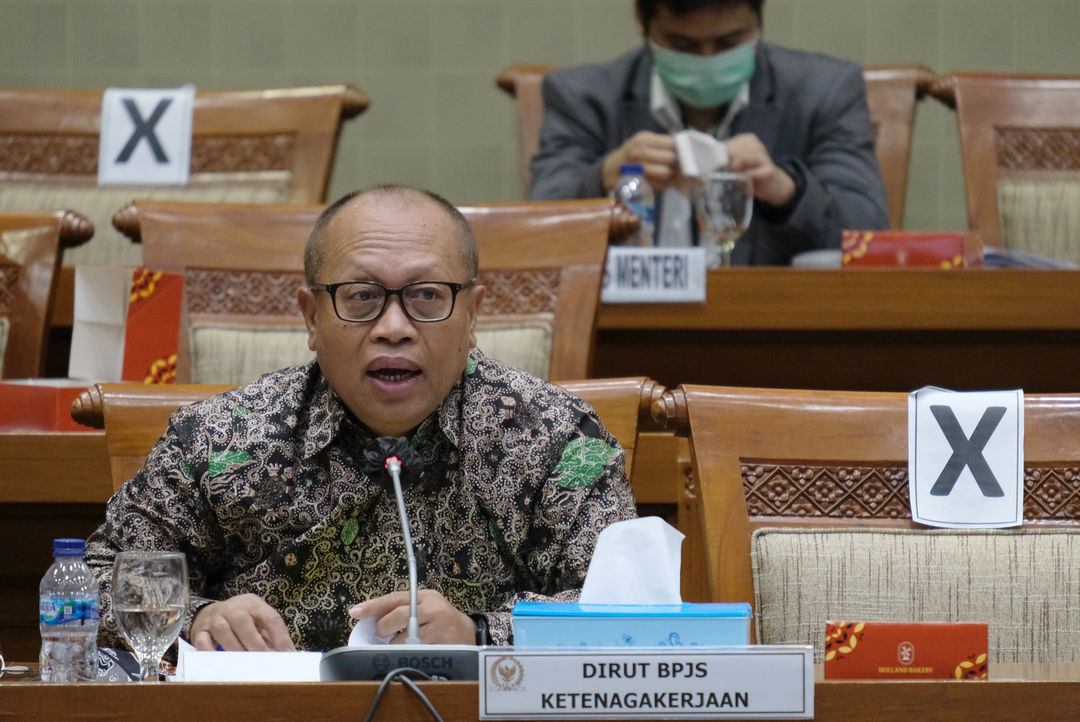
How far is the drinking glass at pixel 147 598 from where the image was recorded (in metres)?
1.12

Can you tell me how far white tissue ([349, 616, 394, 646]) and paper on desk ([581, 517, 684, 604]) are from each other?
0.60ft

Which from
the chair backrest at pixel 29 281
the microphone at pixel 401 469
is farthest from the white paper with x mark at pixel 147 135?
the microphone at pixel 401 469

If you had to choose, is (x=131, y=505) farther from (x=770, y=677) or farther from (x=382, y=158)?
(x=382, y=158)

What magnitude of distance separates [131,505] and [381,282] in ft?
1.16

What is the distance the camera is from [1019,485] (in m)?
1.46

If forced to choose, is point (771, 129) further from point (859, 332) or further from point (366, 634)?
point (366, 634)

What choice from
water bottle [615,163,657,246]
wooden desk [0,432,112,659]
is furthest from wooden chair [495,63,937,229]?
wooden desk [0,432,112,659]

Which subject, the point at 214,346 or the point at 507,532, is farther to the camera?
the point at 214,346

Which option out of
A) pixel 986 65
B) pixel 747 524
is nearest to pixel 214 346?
pixel 747 524

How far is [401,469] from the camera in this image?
1.42m

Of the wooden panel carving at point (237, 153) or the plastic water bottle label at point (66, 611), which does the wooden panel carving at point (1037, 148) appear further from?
the plastic water bottle label at point (66, 611)

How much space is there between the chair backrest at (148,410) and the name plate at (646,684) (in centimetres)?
67

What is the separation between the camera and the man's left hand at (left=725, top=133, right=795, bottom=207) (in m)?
2.64

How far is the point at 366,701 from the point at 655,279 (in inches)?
54.2
